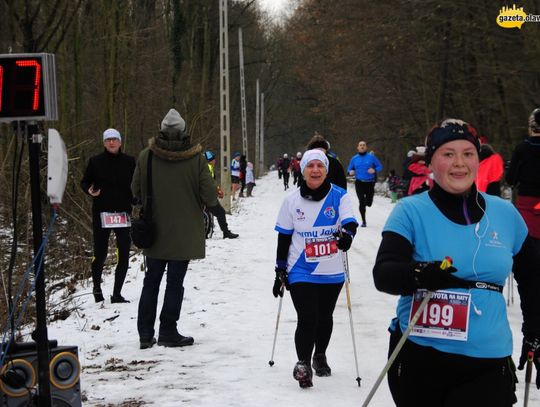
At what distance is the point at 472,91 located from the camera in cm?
2511

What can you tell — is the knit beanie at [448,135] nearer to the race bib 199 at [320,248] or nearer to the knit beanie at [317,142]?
the race bib 199 at [320,248]

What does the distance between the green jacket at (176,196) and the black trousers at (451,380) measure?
13.8 feet

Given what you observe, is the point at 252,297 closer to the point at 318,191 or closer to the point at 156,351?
the point at 156,351

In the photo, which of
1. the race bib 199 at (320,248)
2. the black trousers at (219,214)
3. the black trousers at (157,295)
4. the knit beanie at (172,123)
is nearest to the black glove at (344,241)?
the race bib 199 at (320,248)

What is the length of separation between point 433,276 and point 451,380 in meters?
0.47

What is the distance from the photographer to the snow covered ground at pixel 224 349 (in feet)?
18.9

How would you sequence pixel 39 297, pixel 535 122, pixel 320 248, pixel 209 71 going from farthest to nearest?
pixel 209 71, pixel 535 122, pixel 320 248, pixel 39 297

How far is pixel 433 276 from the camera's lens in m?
2.99

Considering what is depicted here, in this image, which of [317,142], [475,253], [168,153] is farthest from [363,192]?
[475,253]

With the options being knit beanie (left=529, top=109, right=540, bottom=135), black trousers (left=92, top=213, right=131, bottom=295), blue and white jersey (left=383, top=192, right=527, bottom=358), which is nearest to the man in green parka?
black trousers (left=92, top=213, right=131, bottom=295)

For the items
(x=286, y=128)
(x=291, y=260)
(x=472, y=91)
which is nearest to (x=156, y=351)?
(x=291, y=260)

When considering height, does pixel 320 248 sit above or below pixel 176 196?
below

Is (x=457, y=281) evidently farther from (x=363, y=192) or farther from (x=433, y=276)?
Answer: (x=363, y=192)

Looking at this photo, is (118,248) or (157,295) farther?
(118,248)
